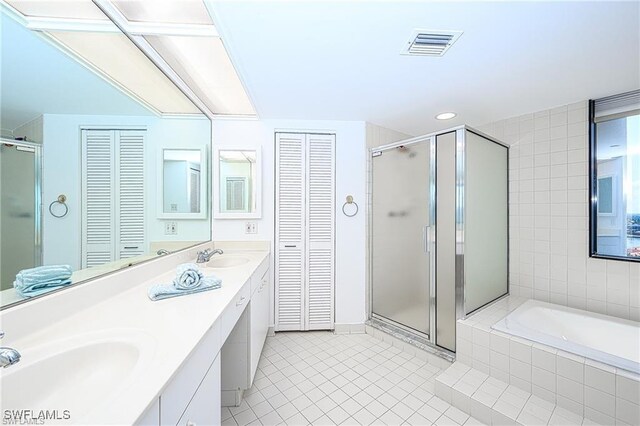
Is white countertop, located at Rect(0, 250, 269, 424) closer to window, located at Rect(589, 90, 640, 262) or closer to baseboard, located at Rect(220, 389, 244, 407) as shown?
baseboard, located at Rect(220, 389, 244, 407)

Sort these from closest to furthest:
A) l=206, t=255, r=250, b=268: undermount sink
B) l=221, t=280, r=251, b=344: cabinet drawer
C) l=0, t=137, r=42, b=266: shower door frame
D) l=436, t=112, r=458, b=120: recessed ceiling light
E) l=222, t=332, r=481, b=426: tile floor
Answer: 1. l=0, t=137, r=42, b=266: shower door frame
2. l=221, t=280, r=251, b=344: cabinet drawer
3. l=222, t=332, r=481, b=426: tile floor
4. l=206, t=255, r=250, b=268: undermount sink
5. l=436, t=112, r=458, b=120: recessed ceiling light

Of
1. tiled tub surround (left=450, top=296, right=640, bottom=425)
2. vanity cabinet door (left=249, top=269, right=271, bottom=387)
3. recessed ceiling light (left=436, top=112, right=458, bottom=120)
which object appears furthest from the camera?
recessed ceiling light (left=436, top=112, right=458, bottom=120)

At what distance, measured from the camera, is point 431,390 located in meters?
1.65

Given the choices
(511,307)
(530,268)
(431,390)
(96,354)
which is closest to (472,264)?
(511,307)

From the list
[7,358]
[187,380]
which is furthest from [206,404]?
[7,358]

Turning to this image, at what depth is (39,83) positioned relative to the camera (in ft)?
2.96

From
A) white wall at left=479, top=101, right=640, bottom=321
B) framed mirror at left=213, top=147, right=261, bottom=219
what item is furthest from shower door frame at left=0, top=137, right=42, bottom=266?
white wall at left=479, top=101, right=640, bottom=321

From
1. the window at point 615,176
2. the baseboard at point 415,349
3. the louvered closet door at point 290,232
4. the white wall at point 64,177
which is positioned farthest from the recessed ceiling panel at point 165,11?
the window at point 615,176

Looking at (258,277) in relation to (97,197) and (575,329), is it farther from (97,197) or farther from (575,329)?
(575,329)

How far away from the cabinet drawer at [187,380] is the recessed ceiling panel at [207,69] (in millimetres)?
1584

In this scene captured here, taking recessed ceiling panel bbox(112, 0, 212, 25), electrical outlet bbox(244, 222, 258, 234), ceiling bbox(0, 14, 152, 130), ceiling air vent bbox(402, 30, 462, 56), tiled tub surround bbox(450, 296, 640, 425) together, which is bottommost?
tiled tub surround bbox(450, 296, 640, 425)

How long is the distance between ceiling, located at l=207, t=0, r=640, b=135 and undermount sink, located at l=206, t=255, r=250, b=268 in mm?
1358

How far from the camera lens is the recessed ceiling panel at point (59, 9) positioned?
0.90 metres

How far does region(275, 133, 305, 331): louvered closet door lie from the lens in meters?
2.39
